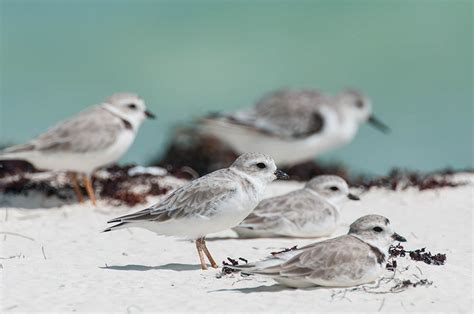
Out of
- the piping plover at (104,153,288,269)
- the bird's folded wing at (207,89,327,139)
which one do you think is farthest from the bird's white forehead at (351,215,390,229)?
the bird's folded wing at (207,89,327,139)

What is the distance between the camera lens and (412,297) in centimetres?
654

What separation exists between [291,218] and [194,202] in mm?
1859

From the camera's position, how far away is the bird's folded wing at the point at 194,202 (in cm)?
750

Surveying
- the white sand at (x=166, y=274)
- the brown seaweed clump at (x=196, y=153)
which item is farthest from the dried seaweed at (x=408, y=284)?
the brown seaweed clump at (x=196, y=153)

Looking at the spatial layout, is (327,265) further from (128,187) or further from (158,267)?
(128,187)

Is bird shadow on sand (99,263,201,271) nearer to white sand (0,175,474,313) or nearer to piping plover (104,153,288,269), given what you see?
white sand (0,175,474,313)

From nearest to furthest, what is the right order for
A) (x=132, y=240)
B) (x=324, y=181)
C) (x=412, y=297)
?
(x=412, y=297) < (x=132, y=240) < (x=324, y=181)

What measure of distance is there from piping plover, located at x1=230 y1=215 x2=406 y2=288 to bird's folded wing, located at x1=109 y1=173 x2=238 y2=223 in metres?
1.05

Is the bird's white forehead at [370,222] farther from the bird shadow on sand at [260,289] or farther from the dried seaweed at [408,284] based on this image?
the bird shadow on sand at [260,289]

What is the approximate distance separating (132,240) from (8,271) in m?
2.14

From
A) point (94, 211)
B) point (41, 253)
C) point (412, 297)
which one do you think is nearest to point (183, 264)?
point (41, 253)

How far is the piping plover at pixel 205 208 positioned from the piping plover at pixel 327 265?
0.94 metres

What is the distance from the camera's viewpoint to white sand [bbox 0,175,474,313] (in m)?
6.33

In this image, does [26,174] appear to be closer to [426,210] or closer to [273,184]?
[273,184]
